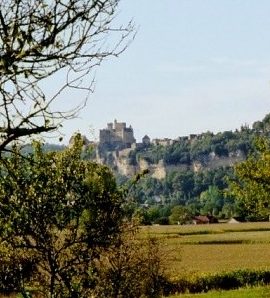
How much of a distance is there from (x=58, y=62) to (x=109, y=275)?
1111 cm

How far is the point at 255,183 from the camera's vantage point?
3028 centimetres

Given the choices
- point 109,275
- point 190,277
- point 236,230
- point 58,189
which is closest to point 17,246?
point 58,189

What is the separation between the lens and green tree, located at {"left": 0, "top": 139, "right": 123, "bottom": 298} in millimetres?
13180

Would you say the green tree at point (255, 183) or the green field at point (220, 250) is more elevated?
the green tree at point (255, 183)

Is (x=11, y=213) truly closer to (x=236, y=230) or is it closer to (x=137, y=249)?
(x=137, y=249)

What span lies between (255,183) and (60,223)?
1742cm


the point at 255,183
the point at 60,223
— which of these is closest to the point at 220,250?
the point at 255,183

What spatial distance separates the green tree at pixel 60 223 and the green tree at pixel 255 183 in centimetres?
1500

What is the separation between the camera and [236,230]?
110 meters

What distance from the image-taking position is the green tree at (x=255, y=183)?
3011 cm

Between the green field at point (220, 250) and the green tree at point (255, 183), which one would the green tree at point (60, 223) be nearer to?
the green tree at point (255, 183)

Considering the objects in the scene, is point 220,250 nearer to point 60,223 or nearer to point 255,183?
point 255,183

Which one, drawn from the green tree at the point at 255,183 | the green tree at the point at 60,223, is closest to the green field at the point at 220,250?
the green tree at the point at 255,183

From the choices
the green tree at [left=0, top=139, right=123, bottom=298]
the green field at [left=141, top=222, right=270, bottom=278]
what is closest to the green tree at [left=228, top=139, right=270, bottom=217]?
the green field at [left=141, top=222, right=270, bottom=278]
